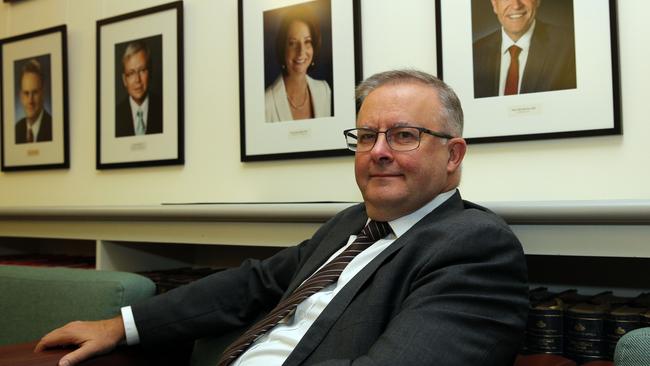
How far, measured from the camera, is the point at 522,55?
212 centimetres

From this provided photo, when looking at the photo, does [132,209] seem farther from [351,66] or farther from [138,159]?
[351,66]

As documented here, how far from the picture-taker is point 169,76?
9.88 ft

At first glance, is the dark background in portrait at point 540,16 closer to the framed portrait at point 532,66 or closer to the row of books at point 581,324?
the framed portrait at point 532,66

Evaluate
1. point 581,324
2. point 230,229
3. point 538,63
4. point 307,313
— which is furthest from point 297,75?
point 581,324

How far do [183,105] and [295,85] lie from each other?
65 cm

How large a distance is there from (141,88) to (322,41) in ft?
3.49

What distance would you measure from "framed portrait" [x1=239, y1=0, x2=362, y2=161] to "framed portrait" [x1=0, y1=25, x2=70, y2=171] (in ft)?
4.11

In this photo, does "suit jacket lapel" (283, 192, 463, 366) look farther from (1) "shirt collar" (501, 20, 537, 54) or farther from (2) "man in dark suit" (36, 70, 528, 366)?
(1) "shirt collar" (501, 20, 537, 54)

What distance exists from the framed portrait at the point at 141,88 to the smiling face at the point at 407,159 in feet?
4.90

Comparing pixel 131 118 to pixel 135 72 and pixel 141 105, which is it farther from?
pixel 135 72

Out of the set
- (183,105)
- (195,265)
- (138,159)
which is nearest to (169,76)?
(183,105)

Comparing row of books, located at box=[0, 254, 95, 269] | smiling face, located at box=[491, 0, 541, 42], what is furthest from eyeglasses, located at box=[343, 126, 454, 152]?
row of books, located at box=[0, 254, 95, 269]

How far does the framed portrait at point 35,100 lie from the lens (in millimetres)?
3400

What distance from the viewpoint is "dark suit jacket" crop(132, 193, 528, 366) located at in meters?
1.31
